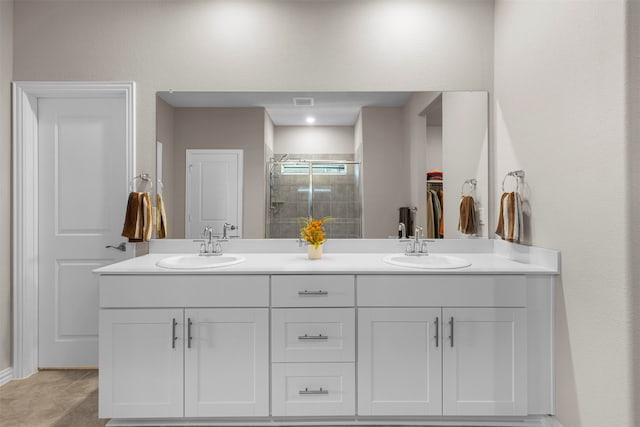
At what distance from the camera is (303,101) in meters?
2.51

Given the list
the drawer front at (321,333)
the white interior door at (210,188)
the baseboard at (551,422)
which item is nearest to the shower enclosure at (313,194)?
the white interior door at (210,188)

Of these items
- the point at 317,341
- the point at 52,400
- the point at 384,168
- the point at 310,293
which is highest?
the point at 384,168

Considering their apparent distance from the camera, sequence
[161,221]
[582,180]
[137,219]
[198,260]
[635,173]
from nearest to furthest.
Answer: [635,173] < [582,180] < [198,260] < [137,219] < [161,221]

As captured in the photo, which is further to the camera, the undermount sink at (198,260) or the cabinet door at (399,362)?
the undermount sink at (198,260)

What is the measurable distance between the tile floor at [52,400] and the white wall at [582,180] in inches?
93.1

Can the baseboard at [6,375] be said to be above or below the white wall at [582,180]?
below

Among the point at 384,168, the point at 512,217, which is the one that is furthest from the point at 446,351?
the point at 384,168

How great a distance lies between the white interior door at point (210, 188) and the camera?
98.5 inches

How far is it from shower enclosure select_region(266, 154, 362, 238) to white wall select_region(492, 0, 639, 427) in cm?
101

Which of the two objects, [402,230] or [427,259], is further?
[402,230]

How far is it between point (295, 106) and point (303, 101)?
0.20 feet

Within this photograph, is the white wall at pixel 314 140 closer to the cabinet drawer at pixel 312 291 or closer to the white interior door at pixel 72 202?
the cabinet drawer at pixel 312 291

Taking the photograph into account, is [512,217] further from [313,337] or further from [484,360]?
[313,337]

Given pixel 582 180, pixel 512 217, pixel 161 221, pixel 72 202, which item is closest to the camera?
pixel 582 180
